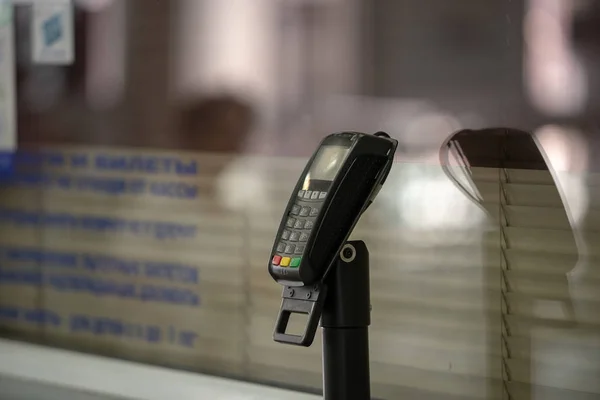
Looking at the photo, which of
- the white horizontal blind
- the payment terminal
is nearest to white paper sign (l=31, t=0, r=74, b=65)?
the white horizontal blind

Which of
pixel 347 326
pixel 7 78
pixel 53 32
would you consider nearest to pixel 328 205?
pixel 347 326

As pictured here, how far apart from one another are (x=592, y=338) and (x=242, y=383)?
954mm

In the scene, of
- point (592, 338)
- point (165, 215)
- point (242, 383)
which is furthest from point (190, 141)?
point (592, 338)

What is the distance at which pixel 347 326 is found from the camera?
1.55 meters

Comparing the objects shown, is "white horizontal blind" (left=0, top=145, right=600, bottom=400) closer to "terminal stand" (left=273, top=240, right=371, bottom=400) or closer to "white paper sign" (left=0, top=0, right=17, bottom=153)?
"white paper sign" (left=0, top=0, right=17, bottom=153)

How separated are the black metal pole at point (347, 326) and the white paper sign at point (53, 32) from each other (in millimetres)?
1429

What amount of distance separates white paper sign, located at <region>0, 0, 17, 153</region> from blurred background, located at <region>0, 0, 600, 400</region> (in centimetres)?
3

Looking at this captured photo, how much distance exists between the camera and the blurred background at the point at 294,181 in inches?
71.7

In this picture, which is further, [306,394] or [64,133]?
[64,133]

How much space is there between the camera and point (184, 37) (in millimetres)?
2418

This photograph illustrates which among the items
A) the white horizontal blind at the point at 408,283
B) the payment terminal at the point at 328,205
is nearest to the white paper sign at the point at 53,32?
the white horizontal blind at the point at 408,283

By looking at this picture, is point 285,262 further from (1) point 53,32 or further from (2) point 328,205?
(1) point 53,32

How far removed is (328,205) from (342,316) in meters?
0.20

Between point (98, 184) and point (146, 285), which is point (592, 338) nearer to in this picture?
point (146, 285)
